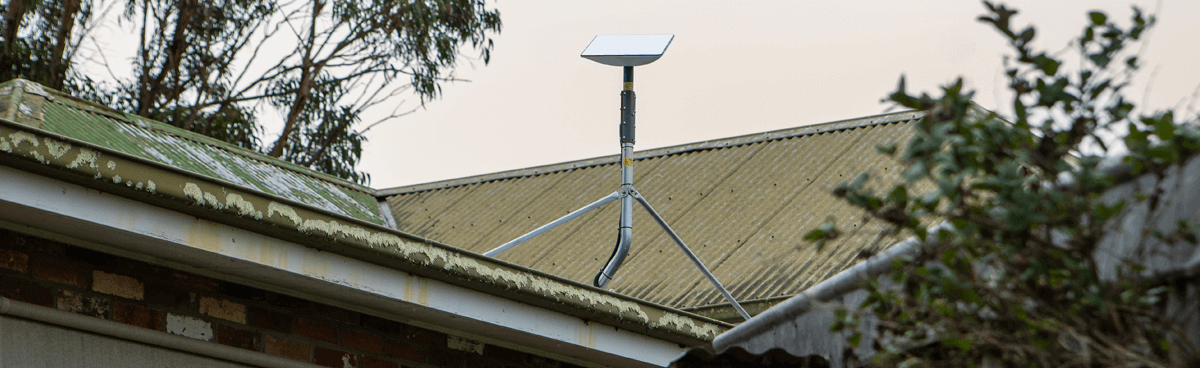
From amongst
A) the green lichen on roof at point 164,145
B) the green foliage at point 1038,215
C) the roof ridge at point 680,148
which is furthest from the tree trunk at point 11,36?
the green foliage at point 1038,215

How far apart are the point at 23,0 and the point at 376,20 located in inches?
190

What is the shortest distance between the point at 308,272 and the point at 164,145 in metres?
5.07

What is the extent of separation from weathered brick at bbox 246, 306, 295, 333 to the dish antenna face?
2.75 metres

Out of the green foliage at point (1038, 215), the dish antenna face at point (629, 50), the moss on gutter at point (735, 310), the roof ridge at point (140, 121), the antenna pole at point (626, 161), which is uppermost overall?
the roof ridge at point (140, 121)

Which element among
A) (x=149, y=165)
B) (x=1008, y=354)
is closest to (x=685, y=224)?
(x=149, y=165)

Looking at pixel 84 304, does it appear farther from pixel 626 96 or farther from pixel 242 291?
pixel 626 96

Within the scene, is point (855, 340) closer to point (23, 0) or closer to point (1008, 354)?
point (1008, 354)

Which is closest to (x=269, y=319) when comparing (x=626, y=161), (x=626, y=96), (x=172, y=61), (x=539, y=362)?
(x=539, y=362)

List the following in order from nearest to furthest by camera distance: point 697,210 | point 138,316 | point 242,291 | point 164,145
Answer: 1. point 138,316
2. point 242,291
3. point 164,145
4. point 697,210

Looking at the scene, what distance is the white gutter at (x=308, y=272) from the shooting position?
3037 mm

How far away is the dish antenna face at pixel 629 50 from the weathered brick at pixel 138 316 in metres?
3.10

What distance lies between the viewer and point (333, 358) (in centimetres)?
398

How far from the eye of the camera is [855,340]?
2.26m

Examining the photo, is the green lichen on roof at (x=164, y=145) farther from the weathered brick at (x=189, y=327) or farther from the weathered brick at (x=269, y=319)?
the weathered brick at (x=189, y=327)
